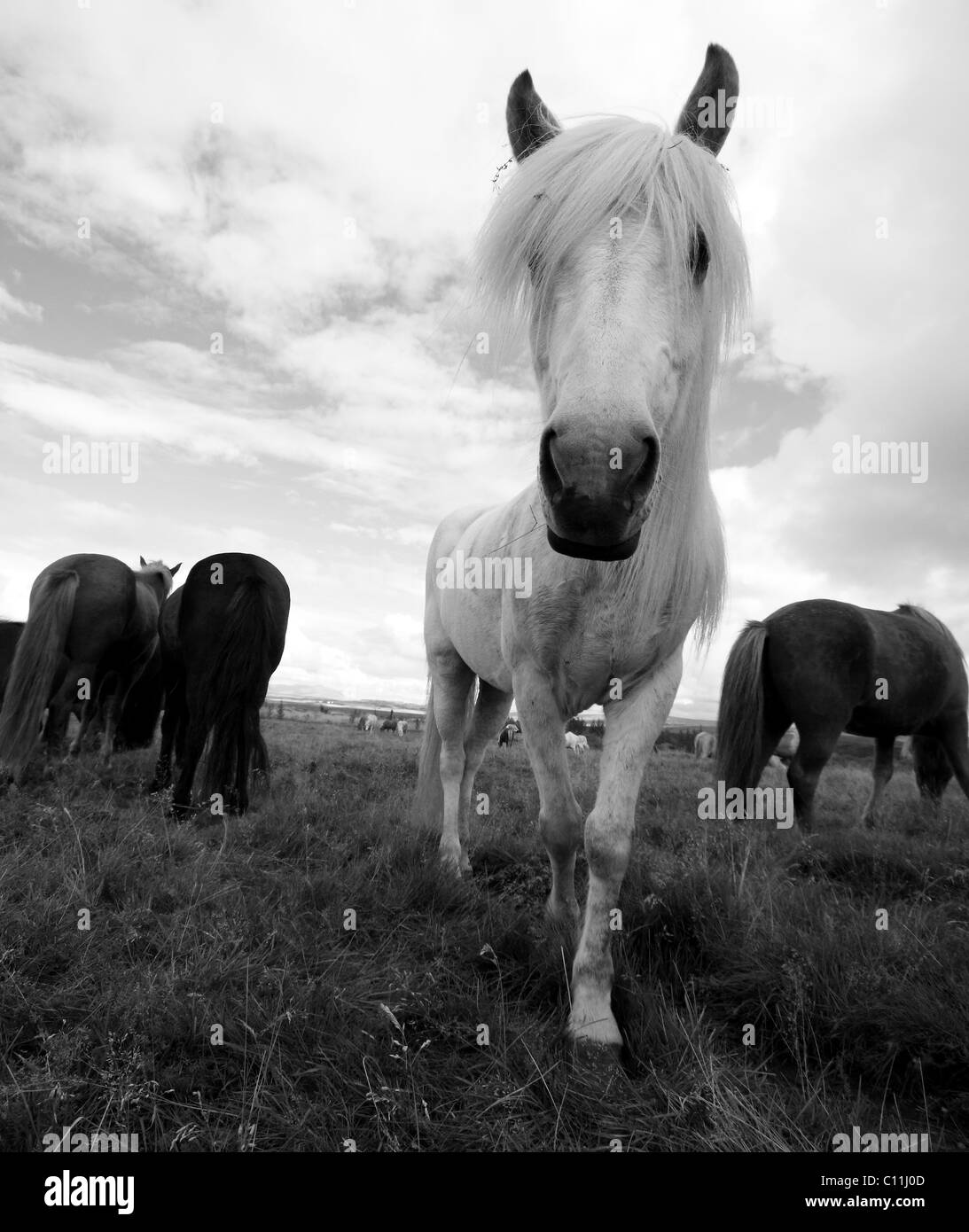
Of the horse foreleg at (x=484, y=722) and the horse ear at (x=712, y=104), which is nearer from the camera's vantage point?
the horse ear at (x=712, y=104)

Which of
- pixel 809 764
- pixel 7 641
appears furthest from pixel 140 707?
pixel 809 764

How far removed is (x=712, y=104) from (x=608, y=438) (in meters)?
2.08

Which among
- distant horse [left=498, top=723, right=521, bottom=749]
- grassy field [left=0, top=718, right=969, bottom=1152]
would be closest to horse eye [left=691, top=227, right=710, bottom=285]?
grassy field [left=0, top=718, right=969, bottom=1152]

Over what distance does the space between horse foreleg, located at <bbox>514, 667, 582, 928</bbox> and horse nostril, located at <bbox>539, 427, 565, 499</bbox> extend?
1.26 m

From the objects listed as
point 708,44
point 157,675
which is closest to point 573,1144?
point 708,44

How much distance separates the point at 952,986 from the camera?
7.43ft

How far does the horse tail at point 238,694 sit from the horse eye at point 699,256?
418cm

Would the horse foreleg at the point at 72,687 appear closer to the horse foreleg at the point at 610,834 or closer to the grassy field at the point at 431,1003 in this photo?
the grassy field at the point at 431,1003

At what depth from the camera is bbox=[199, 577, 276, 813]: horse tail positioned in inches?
200

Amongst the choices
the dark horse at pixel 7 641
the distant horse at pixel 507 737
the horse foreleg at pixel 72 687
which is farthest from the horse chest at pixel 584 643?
the distant horse at pixel 507 737

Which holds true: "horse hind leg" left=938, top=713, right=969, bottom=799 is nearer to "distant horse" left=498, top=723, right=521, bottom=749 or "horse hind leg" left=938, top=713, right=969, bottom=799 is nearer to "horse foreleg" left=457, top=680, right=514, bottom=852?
"horse foreleg" left=457, top=680, right=514, bottom=852

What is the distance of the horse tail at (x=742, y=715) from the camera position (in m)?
6.02
